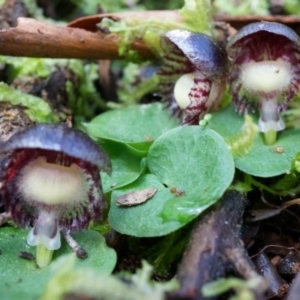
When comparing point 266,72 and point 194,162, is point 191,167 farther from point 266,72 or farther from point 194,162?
point 266,72

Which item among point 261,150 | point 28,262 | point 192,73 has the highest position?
point 192,73

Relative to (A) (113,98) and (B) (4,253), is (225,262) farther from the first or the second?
(A) (113,98)

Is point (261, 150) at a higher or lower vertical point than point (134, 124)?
higher

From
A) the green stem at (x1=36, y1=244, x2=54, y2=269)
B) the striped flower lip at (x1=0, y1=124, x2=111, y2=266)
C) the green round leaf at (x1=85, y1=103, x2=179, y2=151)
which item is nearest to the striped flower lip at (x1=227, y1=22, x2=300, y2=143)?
the green round leaf at (x1=85, y1=103, x2=179, y2=151)

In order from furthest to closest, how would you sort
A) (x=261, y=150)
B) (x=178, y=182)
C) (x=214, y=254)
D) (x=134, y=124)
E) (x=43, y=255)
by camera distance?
(x=134, y=124) < (x=261, y=150) < (x=178, y=182) < (x=43, y=255) < (x=214, y=254)

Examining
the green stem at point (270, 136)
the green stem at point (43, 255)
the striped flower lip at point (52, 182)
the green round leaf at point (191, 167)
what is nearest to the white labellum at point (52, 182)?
the striped flower lip at point (52, 182)

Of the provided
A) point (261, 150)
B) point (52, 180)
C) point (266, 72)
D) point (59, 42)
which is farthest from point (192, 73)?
point (52, 180)

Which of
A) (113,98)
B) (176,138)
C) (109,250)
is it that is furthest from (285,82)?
(113,98)

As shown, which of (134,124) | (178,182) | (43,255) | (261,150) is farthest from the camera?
(134,124)
